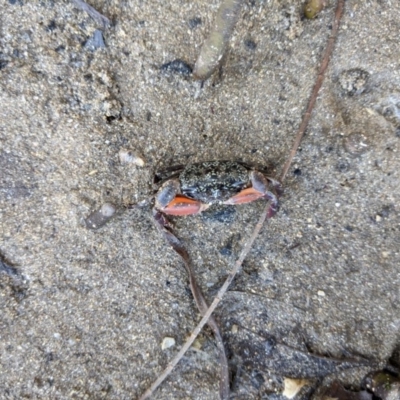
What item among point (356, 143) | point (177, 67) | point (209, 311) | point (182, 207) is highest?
point (177, 67)

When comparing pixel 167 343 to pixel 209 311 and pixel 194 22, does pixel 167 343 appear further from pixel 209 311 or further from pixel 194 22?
pixel 194 22

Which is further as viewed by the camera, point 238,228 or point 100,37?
point 238,228

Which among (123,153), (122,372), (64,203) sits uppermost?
(123,153)

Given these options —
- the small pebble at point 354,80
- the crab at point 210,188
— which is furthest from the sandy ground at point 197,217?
the crab at point 210,188

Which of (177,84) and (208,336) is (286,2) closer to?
(177,84)

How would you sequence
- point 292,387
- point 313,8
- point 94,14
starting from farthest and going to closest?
point 292,387
point 313,8
point 94,14

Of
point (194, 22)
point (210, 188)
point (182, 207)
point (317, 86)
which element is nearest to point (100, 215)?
point (182, 207)

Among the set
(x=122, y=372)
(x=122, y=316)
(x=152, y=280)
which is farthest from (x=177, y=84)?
(x=122, y=372)
